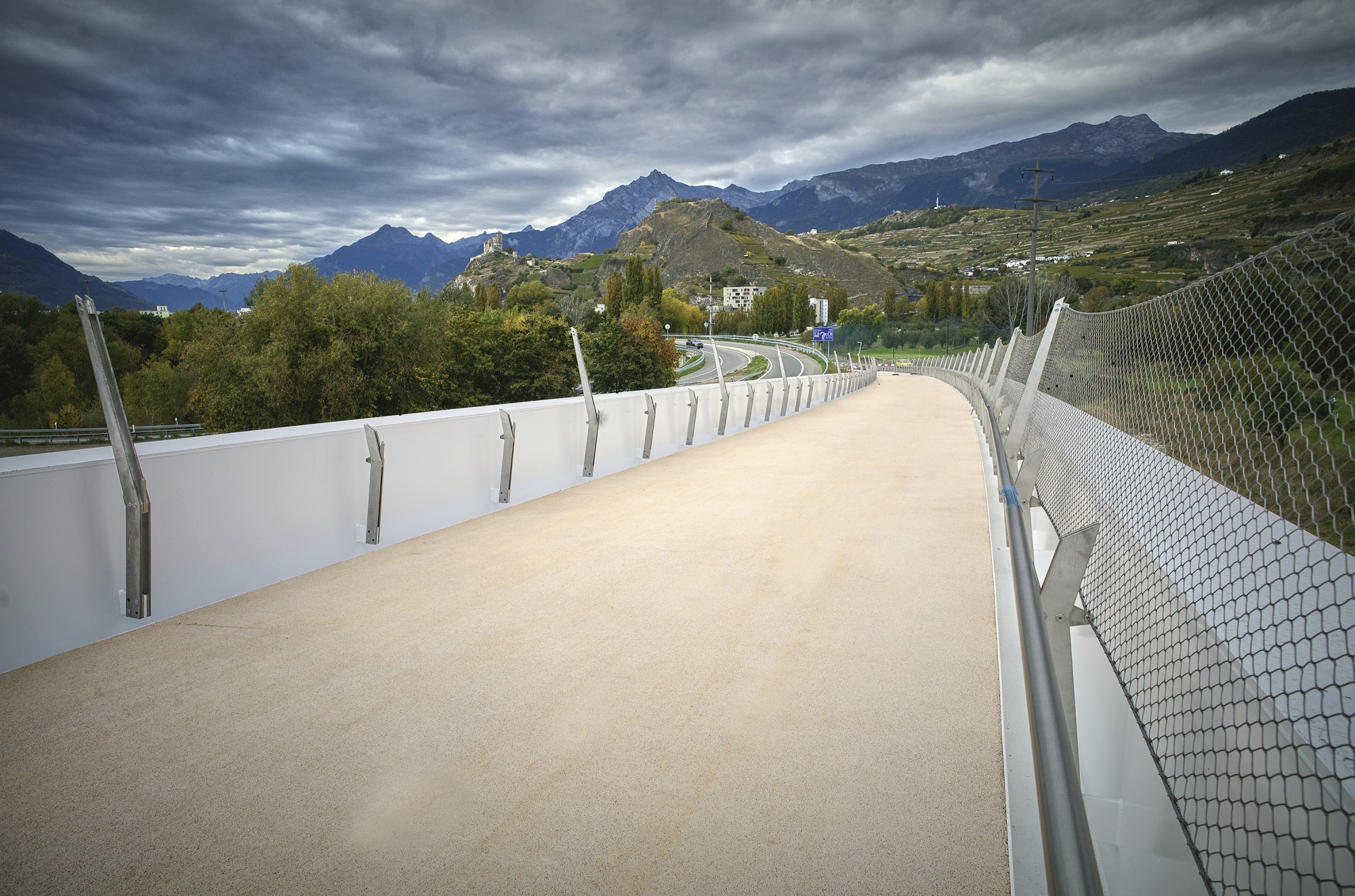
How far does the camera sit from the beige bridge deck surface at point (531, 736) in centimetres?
214

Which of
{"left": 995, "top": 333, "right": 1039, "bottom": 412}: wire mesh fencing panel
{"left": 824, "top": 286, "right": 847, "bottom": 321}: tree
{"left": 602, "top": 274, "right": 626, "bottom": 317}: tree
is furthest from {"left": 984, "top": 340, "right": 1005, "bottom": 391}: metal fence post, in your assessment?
{"left": 824, "top": 286, "right": 847, "bottom": 321}: tree

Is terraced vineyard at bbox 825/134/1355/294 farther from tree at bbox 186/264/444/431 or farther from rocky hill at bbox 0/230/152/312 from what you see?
tree at bbox 186/264/444/431

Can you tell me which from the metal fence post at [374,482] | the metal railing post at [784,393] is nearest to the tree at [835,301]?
the metal railing post at [784,393]

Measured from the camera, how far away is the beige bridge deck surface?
7.04ft

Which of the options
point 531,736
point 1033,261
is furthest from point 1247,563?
point 1033,261

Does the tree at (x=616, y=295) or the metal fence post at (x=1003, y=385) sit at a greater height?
the tree at (x=616, y=295)

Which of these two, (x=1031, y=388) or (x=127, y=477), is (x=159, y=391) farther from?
(x=1031, y=388)

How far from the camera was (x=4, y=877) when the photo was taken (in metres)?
2.09

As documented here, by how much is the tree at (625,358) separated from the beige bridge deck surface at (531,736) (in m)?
68.6

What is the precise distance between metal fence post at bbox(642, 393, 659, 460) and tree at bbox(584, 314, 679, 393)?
6243 centimetres

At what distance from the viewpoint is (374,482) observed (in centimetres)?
543

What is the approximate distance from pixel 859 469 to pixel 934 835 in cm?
772

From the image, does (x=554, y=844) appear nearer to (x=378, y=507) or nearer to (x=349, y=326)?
(x=378, y=507)

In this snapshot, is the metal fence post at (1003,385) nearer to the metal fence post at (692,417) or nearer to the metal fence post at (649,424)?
the metal fence post at (692,417)
